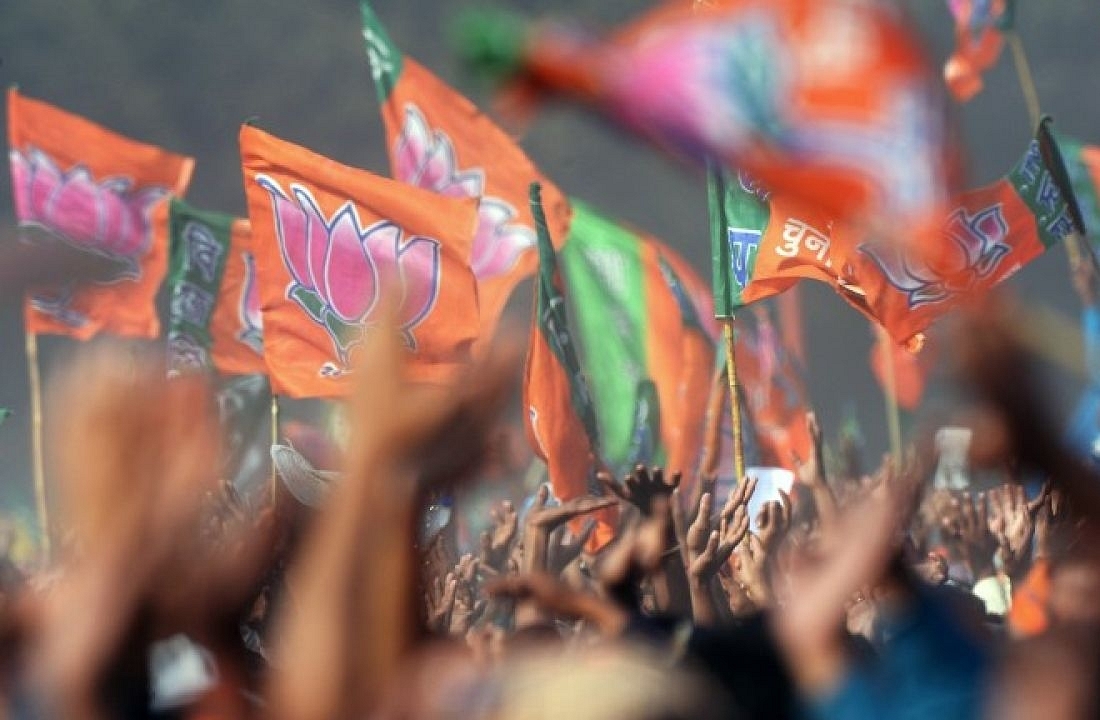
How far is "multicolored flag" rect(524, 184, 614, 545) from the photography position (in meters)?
7.17

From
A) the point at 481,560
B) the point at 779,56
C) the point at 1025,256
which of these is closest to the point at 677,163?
the point at 779,56

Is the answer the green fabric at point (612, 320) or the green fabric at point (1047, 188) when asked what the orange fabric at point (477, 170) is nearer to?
the green fabric at point (612, 320)

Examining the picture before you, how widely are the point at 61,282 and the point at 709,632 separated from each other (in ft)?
3.17

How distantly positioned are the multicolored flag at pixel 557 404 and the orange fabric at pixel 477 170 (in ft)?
4.74

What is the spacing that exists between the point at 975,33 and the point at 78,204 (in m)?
5.95

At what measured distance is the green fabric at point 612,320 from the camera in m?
9.44

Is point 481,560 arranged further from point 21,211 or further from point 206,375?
point 21,211

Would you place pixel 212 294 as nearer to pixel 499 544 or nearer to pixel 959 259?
pixel 499 544

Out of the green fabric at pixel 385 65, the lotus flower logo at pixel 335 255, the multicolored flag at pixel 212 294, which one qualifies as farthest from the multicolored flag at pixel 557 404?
the multicolored flag at pixel 212 294

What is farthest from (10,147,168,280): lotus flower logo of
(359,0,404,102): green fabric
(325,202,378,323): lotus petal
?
(325,202,378,323): lotus petal

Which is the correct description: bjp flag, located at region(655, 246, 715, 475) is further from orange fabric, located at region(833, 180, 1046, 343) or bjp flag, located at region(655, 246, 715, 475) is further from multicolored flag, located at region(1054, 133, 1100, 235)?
orange fabric, located at region(833, 180, 1046, 343)

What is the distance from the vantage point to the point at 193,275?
1017 centimetres

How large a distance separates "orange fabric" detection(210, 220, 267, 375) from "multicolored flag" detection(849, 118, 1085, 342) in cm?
528

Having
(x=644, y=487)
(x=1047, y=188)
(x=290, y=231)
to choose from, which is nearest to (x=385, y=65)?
(x=290, y=231)
